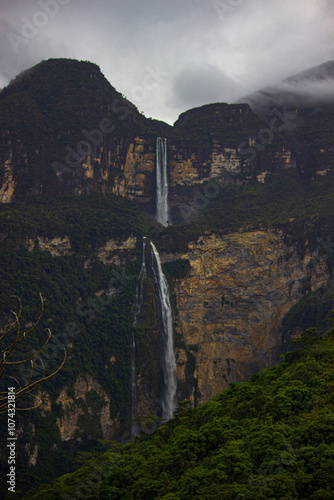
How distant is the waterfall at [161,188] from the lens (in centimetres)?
6575

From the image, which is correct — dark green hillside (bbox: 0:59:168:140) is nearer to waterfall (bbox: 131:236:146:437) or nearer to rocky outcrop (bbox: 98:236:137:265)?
rocky outcrop (bbox: 98:236:137:265)

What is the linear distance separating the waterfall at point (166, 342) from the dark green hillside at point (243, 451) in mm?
21904

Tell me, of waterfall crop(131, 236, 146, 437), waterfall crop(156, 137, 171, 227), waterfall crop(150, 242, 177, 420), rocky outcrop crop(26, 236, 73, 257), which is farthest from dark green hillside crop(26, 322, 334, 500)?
waterfall crop(156, 137, 171, 227)

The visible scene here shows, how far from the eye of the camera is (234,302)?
5300 centimetres

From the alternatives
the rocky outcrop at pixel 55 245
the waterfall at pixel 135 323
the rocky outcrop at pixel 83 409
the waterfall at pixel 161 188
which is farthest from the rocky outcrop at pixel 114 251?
the rocky outcrop at pixel 83 409

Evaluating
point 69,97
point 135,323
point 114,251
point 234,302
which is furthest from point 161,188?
point 135,323

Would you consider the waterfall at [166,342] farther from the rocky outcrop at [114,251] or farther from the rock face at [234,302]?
the rocky outcrop at [114,251]

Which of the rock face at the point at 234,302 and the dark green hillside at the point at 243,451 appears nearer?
the dark green hillside at the point at 243,451

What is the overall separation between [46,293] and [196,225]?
17.5 m

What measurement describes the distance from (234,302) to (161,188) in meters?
19.0

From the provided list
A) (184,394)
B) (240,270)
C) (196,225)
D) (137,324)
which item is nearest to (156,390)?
(184,394)

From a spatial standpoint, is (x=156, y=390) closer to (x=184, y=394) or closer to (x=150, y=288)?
(x=184, y=394)

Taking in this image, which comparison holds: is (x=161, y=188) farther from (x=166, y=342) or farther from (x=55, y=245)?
(x=166, y=342)

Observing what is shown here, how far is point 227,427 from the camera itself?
23172mm
